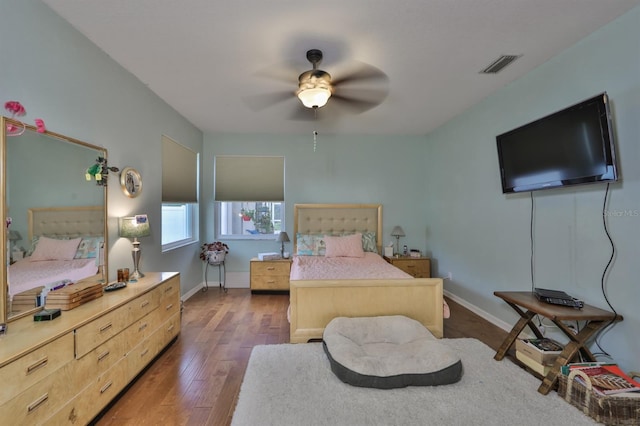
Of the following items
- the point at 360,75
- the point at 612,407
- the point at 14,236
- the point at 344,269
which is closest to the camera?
the point at 612,407

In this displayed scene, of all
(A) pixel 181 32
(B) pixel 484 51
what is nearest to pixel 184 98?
(A) pixel 181 32

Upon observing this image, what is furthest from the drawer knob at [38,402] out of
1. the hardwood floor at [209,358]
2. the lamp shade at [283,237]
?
the lamp shade at [283,237]

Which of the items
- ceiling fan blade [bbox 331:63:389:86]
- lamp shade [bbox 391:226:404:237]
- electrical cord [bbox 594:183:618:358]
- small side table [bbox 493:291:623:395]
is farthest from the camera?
lamp shade [bbox 391:226:404:237]

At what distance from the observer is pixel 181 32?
208 cm

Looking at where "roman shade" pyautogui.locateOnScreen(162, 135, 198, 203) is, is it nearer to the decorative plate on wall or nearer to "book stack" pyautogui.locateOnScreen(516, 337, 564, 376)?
the decorative plate on wall

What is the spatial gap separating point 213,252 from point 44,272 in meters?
2.66

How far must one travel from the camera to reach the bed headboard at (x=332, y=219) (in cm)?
473

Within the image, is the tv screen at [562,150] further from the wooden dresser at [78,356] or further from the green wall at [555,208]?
the wooden dresser at [78,356]

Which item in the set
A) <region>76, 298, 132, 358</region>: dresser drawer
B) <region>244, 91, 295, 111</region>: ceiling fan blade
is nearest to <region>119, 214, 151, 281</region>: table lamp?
<region>76, 298, 132, 358</region>: dresser drawer

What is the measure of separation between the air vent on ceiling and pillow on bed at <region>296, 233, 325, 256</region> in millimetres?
2973

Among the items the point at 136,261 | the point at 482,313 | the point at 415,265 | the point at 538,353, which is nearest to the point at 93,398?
the point at 136,261

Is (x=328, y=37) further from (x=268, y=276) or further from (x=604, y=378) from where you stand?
(x=268, y=276)

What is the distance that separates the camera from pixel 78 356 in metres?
1.57

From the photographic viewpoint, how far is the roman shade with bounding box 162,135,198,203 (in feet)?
11.6
